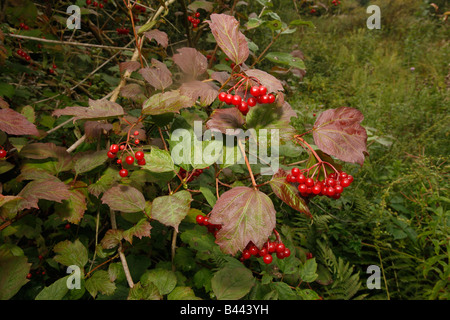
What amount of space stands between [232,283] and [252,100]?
66 cm

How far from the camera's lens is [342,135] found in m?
0.75

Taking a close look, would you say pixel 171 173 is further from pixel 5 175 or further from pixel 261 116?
pixel 5 175

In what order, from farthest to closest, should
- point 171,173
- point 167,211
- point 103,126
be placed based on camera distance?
point 103,126
point 171,173
point 167,211

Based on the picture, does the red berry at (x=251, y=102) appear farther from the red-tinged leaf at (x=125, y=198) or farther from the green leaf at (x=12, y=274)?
the green leaf at (x=12, y=274)

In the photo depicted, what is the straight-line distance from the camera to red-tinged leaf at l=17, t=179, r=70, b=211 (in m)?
0.77

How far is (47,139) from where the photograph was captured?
72.4 inches

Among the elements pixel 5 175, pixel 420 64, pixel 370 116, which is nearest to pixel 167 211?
pixel 5 175

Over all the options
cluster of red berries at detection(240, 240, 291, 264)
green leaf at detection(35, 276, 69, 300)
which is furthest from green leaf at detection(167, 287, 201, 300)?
green leaf at detection(35, 276, 69, 300)

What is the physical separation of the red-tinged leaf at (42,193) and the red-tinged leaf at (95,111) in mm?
233

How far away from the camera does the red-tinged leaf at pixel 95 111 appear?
2.45 feet

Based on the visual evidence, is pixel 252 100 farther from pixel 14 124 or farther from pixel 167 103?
pixel 14 124
